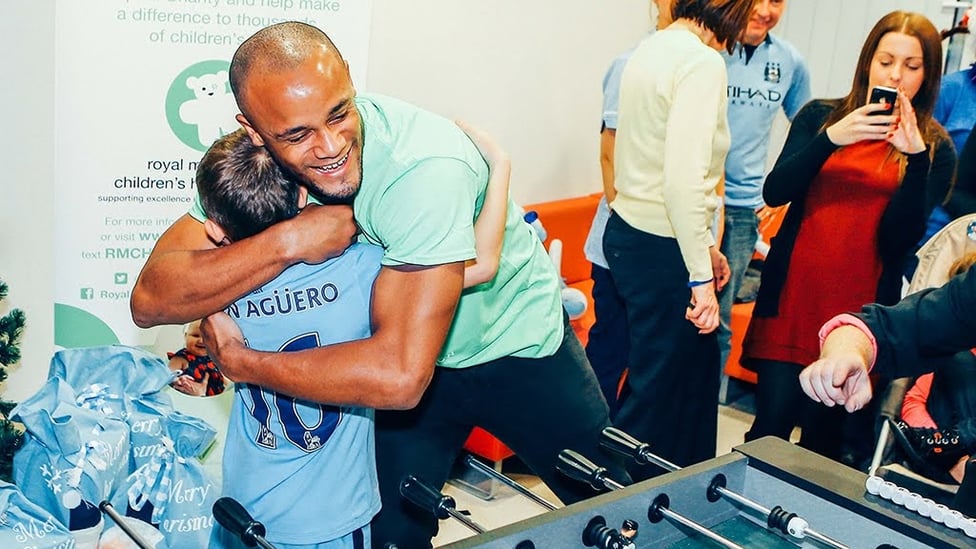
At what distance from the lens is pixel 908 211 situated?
3.06 m

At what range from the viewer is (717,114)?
2889 mm

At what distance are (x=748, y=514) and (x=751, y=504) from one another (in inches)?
3.8

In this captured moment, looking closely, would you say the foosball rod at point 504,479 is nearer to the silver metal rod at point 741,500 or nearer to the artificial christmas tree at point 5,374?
the silver metal rod at point 741,500

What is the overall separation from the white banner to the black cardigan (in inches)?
60.4

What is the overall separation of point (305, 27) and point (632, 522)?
0.95 meters

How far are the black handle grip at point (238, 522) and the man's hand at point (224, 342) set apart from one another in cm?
26

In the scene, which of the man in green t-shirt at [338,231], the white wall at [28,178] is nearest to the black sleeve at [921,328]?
the man in green t-shirt at [338,231]

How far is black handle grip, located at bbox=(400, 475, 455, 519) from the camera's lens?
5.83 feet

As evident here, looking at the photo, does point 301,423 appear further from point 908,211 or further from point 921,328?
point 908,211

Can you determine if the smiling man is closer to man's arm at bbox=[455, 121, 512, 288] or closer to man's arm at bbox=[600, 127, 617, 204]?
man's arm at bbox=[600, 127, 617, 204]

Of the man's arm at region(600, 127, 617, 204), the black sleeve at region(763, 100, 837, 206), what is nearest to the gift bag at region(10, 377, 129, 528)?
the man's arm at region(600, 127, 617, 204)

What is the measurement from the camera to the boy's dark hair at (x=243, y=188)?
1780 mm

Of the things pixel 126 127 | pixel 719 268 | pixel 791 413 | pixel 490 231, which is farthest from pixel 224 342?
pixel 791 413

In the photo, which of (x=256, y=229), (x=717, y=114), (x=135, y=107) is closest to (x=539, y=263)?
(x=256, y=229)
